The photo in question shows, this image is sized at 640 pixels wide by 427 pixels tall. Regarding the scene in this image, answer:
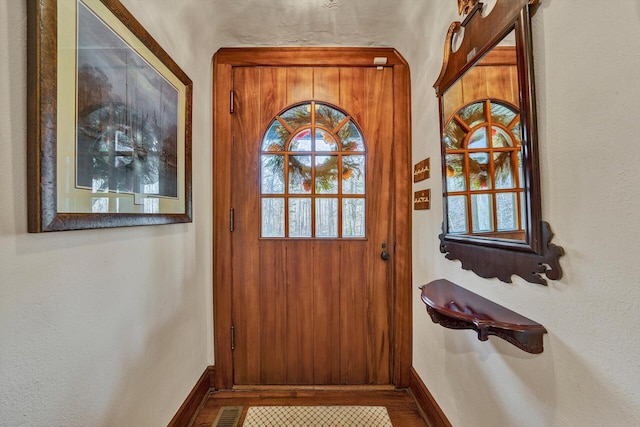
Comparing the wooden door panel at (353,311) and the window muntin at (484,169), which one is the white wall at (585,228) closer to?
the window muntin at (484,169)

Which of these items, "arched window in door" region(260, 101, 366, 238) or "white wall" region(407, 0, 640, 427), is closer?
"white wall" region(407, 0, 640, 427)


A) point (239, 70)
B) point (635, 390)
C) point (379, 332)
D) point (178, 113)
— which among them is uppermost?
point (239, 70)

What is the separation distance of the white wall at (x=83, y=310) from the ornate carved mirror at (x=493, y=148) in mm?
1315

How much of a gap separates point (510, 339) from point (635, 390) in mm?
247

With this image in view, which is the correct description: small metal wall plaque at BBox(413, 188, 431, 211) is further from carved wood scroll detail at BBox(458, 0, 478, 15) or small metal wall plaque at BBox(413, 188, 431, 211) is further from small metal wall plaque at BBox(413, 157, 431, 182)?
carved wood scroll detail at BBox(458, 0, 478, 15)

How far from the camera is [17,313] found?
2.00 feet

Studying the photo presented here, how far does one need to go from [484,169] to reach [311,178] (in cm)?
95

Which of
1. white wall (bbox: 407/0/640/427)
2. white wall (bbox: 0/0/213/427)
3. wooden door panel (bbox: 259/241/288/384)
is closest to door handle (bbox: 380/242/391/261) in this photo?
wooden door panel (bbox: 259/241/288/384)

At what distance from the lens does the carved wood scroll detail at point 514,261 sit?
702 mm

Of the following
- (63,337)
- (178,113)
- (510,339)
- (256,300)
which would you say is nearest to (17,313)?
(63,337)

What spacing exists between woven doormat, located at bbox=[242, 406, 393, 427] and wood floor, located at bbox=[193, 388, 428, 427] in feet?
0.11

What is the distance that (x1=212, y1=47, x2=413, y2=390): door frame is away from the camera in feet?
5.32

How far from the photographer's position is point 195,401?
142 centimetres

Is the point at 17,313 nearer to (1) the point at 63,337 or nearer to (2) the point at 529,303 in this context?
(1) the point at 63,337
